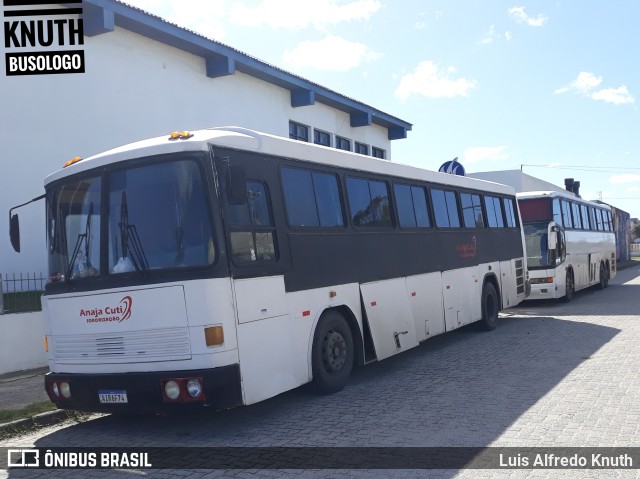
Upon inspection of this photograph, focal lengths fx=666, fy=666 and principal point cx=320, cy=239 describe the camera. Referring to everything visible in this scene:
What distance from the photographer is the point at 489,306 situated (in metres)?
14.2

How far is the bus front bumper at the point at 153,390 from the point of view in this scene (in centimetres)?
621

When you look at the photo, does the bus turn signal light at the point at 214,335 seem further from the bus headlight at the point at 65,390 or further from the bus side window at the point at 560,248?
the bus side window at the point at 560,248

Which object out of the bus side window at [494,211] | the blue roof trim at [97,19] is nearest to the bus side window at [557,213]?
the bus side window at [494,211]

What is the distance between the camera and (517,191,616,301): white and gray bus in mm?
18656

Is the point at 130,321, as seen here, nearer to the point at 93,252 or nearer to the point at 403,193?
the point at 93,252

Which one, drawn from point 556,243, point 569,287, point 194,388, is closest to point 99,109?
point 194,388

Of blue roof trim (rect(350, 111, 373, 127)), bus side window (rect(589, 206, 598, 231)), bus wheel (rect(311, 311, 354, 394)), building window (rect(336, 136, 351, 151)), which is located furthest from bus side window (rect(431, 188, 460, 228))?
bus side window (rect(589, 206, 598, 231))

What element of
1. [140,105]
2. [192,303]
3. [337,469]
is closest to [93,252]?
[192,303]

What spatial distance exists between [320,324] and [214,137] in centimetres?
267

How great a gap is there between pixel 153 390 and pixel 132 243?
1463mm

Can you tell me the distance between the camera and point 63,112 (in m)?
13.3

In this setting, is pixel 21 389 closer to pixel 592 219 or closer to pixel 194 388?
pixel 194 388

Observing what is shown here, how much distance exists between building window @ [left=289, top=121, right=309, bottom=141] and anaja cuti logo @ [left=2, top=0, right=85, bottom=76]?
8.62 meters

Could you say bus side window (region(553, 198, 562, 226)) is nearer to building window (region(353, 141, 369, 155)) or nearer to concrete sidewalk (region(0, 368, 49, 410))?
building window (region(353, 141, 369, 155))
